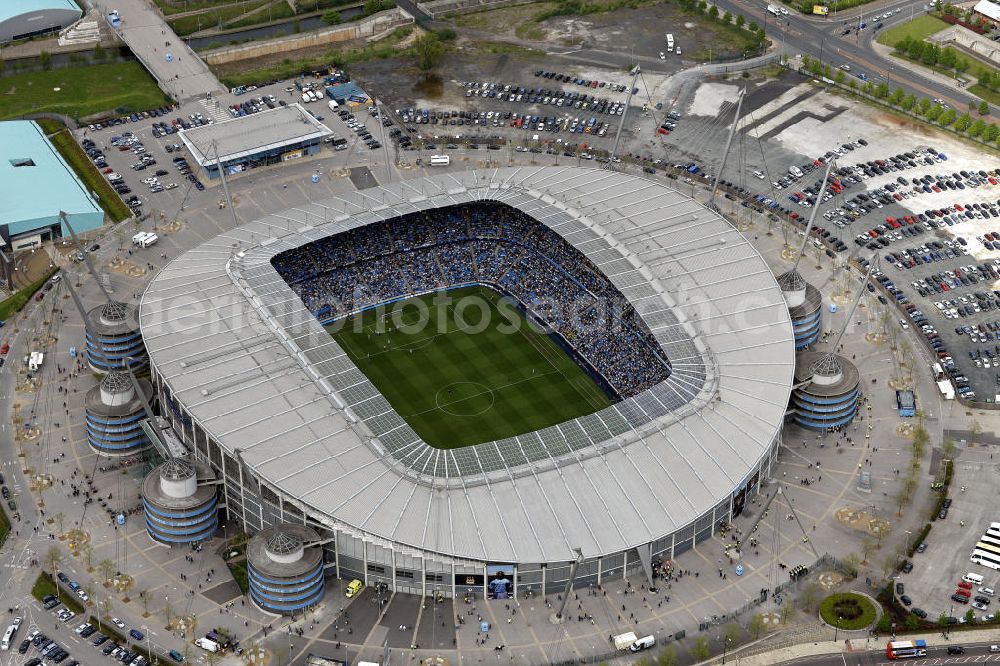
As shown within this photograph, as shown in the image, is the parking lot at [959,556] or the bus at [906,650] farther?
the parking lot at [959,556]

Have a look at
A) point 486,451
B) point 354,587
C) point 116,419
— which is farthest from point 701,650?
point 116,419

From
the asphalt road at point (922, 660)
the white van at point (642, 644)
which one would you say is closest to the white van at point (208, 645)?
the white van at point (642, 644)

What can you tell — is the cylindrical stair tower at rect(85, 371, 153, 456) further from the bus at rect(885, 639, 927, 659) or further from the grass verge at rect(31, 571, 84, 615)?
the bus at rect(885, 639, 927, 659)

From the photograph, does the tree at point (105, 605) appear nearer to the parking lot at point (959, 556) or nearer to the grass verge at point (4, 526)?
the grass verge at point (4, 526)

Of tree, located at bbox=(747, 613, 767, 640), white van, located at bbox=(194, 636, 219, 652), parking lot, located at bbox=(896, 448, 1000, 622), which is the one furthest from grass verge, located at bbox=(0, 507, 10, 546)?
parking lot, located at bbox=(896, 448, 1000, 622)

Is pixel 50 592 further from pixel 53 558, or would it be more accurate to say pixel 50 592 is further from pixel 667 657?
pixel 667 657
